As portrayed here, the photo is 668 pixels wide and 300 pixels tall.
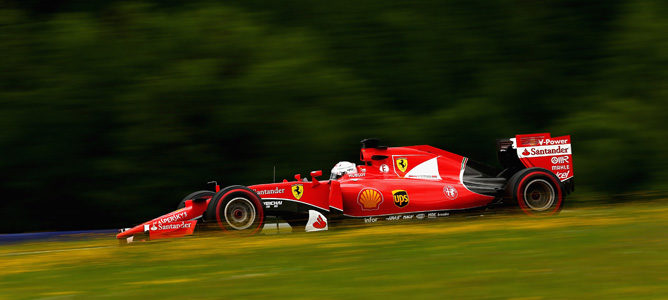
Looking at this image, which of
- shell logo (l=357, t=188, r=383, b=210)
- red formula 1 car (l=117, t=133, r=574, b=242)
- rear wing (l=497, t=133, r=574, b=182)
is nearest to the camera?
red formula 1 car (l=117, t=133, r=574, b=242)

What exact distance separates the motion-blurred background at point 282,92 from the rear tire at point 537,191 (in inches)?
149

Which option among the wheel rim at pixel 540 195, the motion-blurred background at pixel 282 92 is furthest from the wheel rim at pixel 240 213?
the motion-blurred background at pixel 282 92

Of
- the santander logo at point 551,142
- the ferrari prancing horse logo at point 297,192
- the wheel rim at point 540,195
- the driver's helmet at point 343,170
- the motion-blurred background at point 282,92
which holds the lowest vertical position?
the wheel rim at point 540,195

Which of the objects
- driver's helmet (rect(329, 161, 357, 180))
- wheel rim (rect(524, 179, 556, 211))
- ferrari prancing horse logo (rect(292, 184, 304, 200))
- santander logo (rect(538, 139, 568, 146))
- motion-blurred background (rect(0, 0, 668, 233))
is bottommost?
wheel rim (rect(524, 179, 556, 211))

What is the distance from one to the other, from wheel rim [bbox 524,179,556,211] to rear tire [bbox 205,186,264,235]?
134 inches

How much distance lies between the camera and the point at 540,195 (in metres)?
9.88

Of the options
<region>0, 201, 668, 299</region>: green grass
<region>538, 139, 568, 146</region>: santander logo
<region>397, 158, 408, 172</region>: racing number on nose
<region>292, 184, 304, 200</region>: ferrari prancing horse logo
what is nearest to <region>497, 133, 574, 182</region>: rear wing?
<region>538, 139, 568, 146</region>: santander logo

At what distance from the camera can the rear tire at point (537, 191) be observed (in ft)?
31.8

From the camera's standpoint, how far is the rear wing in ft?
33.5

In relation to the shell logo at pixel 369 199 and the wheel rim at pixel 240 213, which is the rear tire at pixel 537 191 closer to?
the shell logo at pixel 369 199

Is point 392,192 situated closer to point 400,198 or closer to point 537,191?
point 400,198

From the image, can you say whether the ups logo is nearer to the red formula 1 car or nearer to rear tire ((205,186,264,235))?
the red formula 1 car

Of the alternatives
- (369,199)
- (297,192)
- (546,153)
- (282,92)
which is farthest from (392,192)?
(282,92)

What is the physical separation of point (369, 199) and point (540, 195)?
87.6 inches
